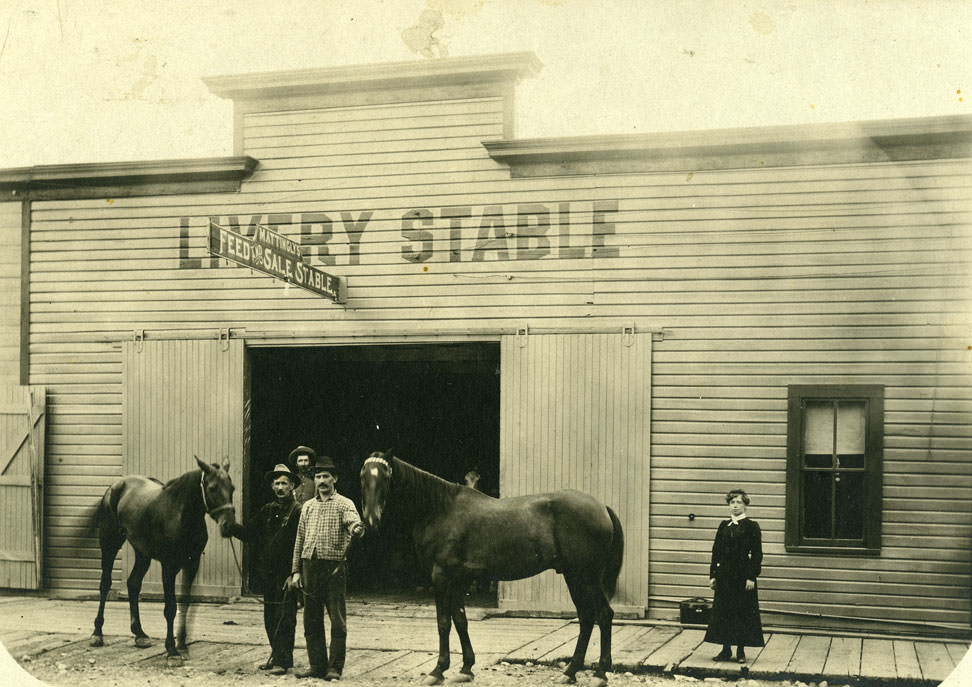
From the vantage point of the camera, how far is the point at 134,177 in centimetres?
1132

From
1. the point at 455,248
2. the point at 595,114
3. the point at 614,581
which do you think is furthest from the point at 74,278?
the point at 614,581

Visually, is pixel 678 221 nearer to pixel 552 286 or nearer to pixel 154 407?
pixel 552 286

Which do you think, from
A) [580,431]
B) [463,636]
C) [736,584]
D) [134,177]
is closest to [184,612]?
[463,636]

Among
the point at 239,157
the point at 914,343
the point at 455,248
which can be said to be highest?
the point at 239,157

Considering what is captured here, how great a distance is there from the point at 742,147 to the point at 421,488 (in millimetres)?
4931

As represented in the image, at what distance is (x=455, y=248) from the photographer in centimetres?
1079

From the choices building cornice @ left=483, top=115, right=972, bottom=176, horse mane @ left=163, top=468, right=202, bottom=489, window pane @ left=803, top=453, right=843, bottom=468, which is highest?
building cornice @ left=483, top=115, right=972, bottom=176

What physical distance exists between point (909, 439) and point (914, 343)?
941mm

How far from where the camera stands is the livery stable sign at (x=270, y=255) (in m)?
8.77

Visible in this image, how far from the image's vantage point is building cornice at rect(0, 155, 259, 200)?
11.2m

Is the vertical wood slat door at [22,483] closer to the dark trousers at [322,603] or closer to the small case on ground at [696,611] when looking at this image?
the dark trousers at [322,603]

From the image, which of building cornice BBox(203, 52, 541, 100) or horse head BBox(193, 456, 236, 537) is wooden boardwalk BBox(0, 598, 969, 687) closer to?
horse head BBox(193, 456, 236, 537)

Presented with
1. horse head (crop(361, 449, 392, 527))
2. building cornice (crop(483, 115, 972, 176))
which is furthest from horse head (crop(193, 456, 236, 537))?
building cornice (crop(483, 115, 972, 176))

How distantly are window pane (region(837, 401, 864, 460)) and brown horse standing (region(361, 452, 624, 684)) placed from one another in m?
2.96
